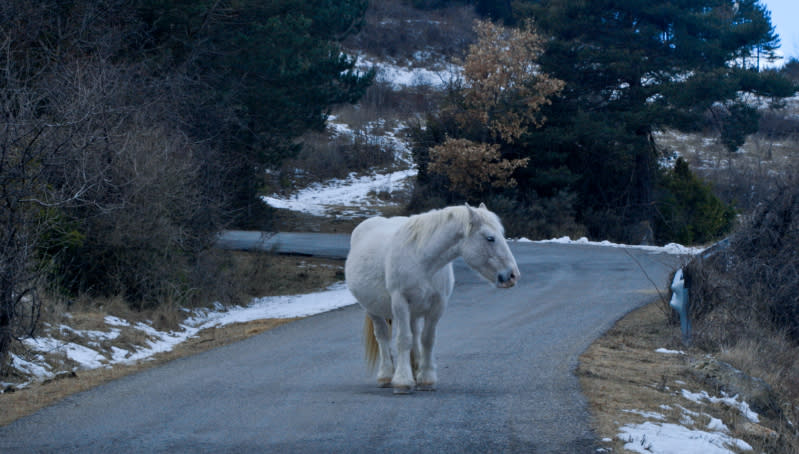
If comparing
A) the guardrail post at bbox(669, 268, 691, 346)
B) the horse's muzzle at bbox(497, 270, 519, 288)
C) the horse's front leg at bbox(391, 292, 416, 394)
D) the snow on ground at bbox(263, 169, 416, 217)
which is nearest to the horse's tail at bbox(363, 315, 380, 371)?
the horse's front leg at bbox(391, 292, 416, 394)

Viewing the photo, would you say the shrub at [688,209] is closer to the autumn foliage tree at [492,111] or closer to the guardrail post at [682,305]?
the autumn foliage tree at [492,111]

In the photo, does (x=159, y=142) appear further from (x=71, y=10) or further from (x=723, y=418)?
(x=723, y=418)

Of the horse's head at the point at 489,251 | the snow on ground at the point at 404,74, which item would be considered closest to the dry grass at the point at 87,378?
the horse's head at the point at 489,251

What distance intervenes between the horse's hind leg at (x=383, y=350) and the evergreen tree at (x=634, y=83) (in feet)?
107

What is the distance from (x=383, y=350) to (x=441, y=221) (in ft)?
5.40

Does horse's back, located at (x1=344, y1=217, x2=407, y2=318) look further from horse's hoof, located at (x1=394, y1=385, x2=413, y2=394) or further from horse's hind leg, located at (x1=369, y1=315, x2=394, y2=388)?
horse's hoof, located at (x1=394, y1=385, x2=413, y2=394)

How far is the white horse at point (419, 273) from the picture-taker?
8.72 metres

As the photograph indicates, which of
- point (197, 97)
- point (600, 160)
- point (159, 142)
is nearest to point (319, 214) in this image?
point (600, 160)

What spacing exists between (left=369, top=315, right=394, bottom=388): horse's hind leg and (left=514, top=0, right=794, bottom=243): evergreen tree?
1283 inches

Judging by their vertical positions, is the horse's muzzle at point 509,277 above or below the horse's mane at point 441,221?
below

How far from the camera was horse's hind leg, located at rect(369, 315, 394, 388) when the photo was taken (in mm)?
9727

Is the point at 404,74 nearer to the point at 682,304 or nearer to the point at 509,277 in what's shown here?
the point at 682,304

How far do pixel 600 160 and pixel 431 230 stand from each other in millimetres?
35985

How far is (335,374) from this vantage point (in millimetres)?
11172
